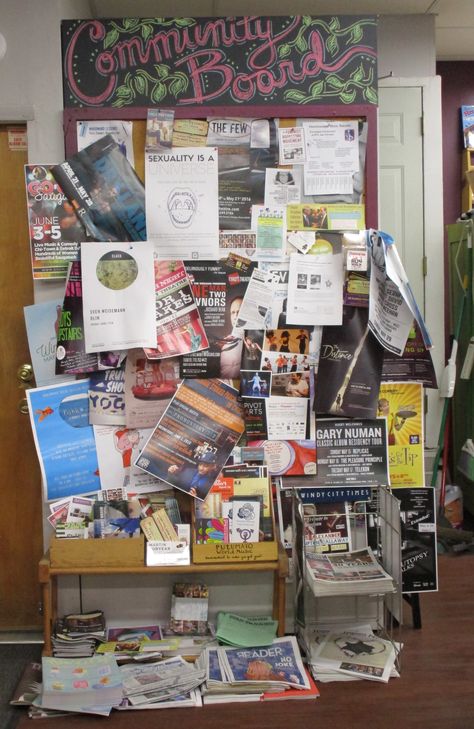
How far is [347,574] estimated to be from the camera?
7.68ft

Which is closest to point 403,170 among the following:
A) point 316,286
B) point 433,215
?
point 433,215

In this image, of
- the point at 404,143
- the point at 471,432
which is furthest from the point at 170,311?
the point at 471,432

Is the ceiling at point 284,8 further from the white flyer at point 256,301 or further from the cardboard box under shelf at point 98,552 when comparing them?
the cardboard box under shelf at point 98,552

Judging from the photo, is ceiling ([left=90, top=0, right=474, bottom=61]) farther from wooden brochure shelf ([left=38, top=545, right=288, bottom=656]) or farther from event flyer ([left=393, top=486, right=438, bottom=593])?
wooden brochure shelf ([left=38, top=545, right=288, bottom=656])

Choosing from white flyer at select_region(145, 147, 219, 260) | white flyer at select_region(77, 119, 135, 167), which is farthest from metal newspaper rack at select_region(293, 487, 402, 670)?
white flyer at select_region(77, 119, 135, 167)

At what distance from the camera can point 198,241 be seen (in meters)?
2.46

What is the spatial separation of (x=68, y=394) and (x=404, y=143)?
2.29m


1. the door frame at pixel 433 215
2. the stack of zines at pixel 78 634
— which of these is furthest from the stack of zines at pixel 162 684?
the door frame at pixel 433 215

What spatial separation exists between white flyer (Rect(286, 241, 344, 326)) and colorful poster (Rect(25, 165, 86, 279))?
73 cm

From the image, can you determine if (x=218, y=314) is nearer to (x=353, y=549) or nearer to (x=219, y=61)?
(x=219, y=61)

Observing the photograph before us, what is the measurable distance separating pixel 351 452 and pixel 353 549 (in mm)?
344

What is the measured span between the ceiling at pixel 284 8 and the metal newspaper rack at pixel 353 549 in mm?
2382

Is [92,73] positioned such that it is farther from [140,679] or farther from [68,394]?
[140,679]

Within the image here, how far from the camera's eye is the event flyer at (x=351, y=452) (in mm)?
2521
